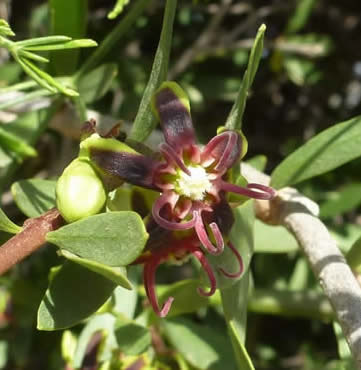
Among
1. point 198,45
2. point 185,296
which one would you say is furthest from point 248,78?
point 198,45

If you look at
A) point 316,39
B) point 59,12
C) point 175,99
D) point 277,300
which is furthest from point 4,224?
point 316,39

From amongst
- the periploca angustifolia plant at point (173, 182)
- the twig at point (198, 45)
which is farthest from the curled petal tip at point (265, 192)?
the twig at point (198, 45)

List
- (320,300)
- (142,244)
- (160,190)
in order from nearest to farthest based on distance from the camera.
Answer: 1. (142,244)
2. (160,190)
3. (320,300)

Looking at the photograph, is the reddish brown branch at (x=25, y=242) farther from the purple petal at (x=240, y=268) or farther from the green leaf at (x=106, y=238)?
the purple petal at (x=240, y=268)

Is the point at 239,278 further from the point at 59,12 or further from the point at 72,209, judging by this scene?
Answer: the point at 59,12

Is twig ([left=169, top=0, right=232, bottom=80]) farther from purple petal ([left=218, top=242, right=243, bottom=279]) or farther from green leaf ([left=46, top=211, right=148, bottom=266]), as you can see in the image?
green leaf ([left=46, top=211, right=148, bottom=266])

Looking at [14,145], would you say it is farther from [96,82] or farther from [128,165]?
[128,165]
